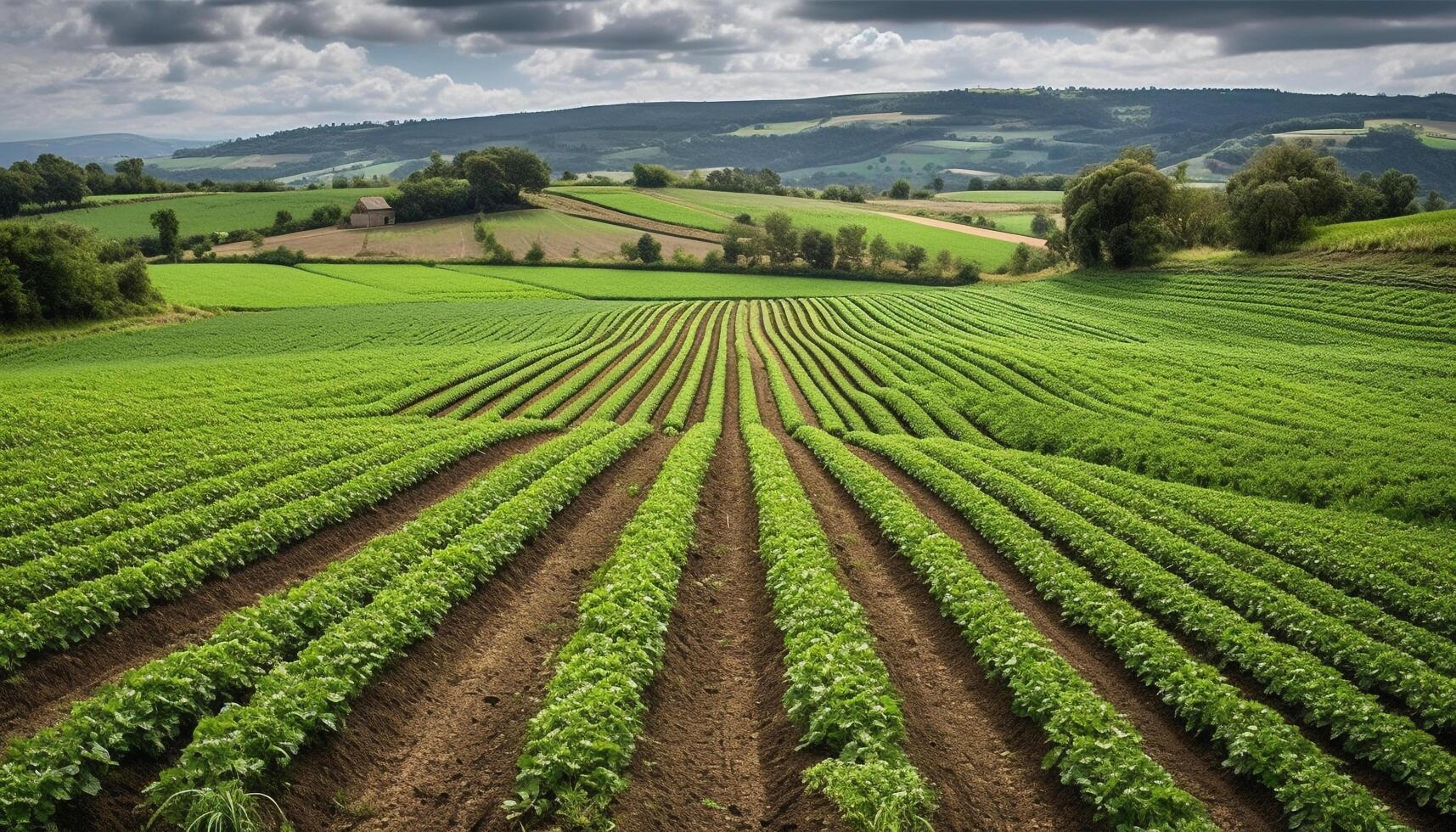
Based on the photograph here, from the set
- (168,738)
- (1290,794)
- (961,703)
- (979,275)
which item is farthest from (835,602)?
(979,275)

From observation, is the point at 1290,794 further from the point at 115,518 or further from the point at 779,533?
the point at 115,518

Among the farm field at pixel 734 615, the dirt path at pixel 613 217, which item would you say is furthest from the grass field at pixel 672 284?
the farm field at pixel 734 615

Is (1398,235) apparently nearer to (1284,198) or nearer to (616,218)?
(1284,198)

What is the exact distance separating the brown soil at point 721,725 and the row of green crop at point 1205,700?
560 centimetres

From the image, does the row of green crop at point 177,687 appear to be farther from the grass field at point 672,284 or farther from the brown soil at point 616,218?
the brown soil at point 616,218

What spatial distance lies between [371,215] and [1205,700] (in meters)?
147

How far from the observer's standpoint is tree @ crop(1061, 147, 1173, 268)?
78.7 meters

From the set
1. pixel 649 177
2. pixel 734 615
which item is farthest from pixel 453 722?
pixel 649 177

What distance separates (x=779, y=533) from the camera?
19.0 m

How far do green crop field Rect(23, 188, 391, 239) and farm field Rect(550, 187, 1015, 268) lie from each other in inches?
1747

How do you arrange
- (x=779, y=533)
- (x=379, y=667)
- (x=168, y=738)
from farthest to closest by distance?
1. (x=779, y=533)
2. (x=379, y=667)
3. (x=168, y=738)

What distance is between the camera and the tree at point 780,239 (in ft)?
398

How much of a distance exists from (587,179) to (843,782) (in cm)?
19770

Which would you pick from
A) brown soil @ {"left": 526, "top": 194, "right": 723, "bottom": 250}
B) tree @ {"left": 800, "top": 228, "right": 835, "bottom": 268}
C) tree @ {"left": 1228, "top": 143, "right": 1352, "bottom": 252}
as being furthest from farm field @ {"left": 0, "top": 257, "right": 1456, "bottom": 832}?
brown soil @ {"left": 526, "top": 194, "right": 723, "bottom": 250}
